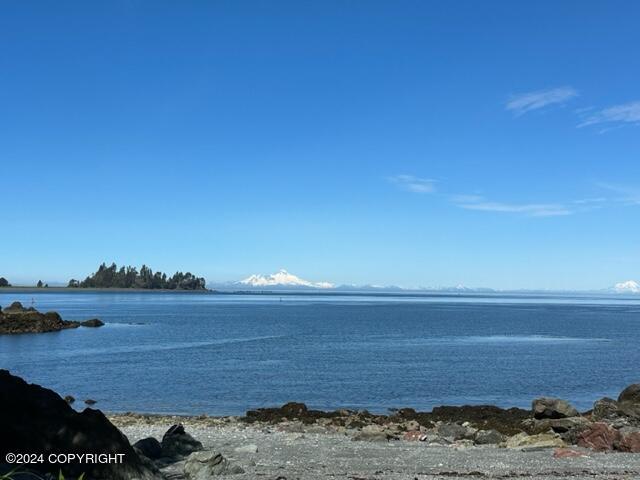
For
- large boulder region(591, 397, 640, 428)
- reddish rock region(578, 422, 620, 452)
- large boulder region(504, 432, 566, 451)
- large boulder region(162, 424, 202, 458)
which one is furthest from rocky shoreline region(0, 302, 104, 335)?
reddish rock region(578, 422, 620, 452)

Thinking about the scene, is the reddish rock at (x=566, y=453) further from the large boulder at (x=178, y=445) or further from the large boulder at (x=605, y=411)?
the large boulder at (x=178, y=445)

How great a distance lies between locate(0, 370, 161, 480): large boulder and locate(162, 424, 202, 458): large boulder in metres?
4.88

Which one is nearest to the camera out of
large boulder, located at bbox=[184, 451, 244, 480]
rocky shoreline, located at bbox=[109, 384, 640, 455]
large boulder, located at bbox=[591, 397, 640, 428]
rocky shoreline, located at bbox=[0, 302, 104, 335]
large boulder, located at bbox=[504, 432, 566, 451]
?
large boulder, located at bbox=[184, 451, 244, 480]

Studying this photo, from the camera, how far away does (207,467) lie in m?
16.3

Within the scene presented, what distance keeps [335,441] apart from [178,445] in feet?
20.2

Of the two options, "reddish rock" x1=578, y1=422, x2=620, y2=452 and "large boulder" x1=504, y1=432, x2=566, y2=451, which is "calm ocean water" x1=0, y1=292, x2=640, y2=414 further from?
"reddish rock" x1=578, y1=422, x2=620, y2=452

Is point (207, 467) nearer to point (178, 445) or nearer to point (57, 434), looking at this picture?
point (57, 434)

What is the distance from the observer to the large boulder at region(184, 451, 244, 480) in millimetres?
16188

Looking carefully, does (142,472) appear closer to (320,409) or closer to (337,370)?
(320,409)

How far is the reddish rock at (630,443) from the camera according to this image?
66.4ft

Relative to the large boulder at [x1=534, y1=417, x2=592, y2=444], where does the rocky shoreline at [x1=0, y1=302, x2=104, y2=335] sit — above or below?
above

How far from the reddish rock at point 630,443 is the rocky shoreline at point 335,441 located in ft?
0.11

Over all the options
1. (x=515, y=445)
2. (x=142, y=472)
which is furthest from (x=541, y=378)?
(x=142, y=472)

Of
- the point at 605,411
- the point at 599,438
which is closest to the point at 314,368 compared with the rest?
A: the point at 605,411
